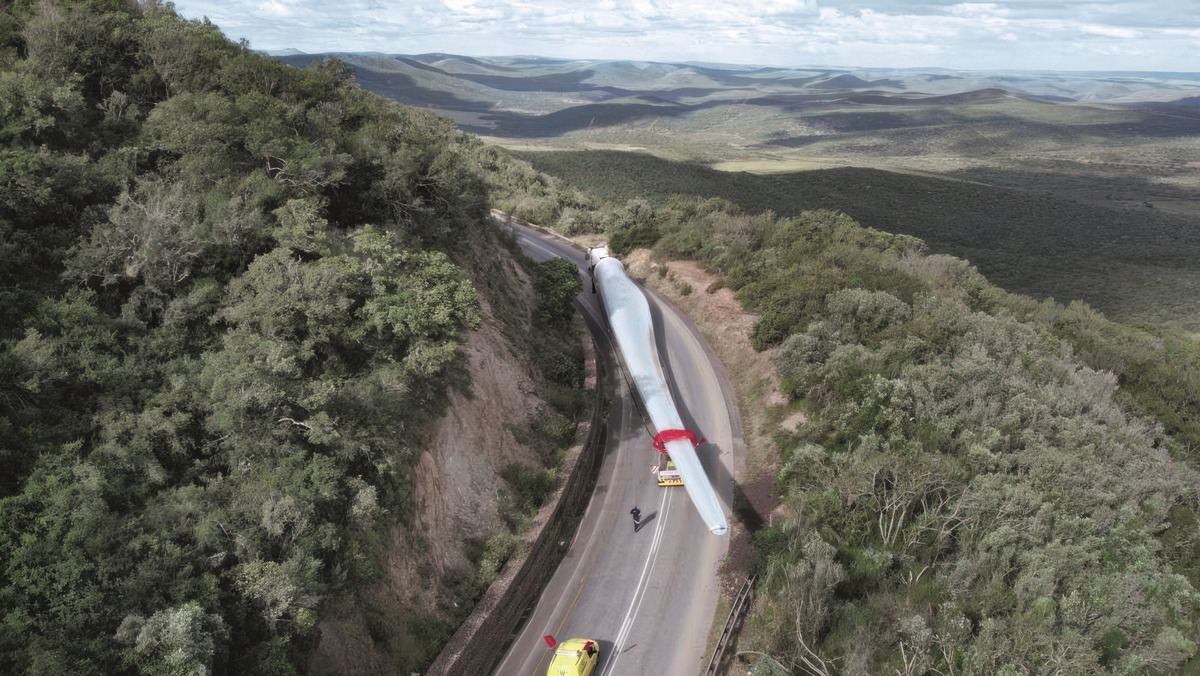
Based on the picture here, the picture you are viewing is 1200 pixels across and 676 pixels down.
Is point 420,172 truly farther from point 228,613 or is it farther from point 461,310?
point 228,613

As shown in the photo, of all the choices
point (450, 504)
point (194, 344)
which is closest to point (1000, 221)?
point (450, 504)

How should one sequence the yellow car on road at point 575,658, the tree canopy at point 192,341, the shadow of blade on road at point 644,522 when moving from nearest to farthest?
1. the tree canopy at point 192,341
2. the yellow car on road at point 575,658
3. the shadow of blade on road at point 644,522

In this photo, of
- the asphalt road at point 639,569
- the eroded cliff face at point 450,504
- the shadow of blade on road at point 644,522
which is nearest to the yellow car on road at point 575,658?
the asphalt road at point 639,569

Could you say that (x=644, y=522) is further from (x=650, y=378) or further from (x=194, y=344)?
(x=194, y=344)

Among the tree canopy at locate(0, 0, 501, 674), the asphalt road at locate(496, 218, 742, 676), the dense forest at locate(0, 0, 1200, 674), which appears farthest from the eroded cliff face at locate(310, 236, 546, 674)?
the asphalt road at locate(496, 218, 742, 676)

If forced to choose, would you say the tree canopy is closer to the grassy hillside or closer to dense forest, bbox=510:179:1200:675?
dense forest, bbox=510:179:1200:675

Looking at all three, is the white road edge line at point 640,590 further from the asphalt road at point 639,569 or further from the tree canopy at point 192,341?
the tree canopy at point 192,341
